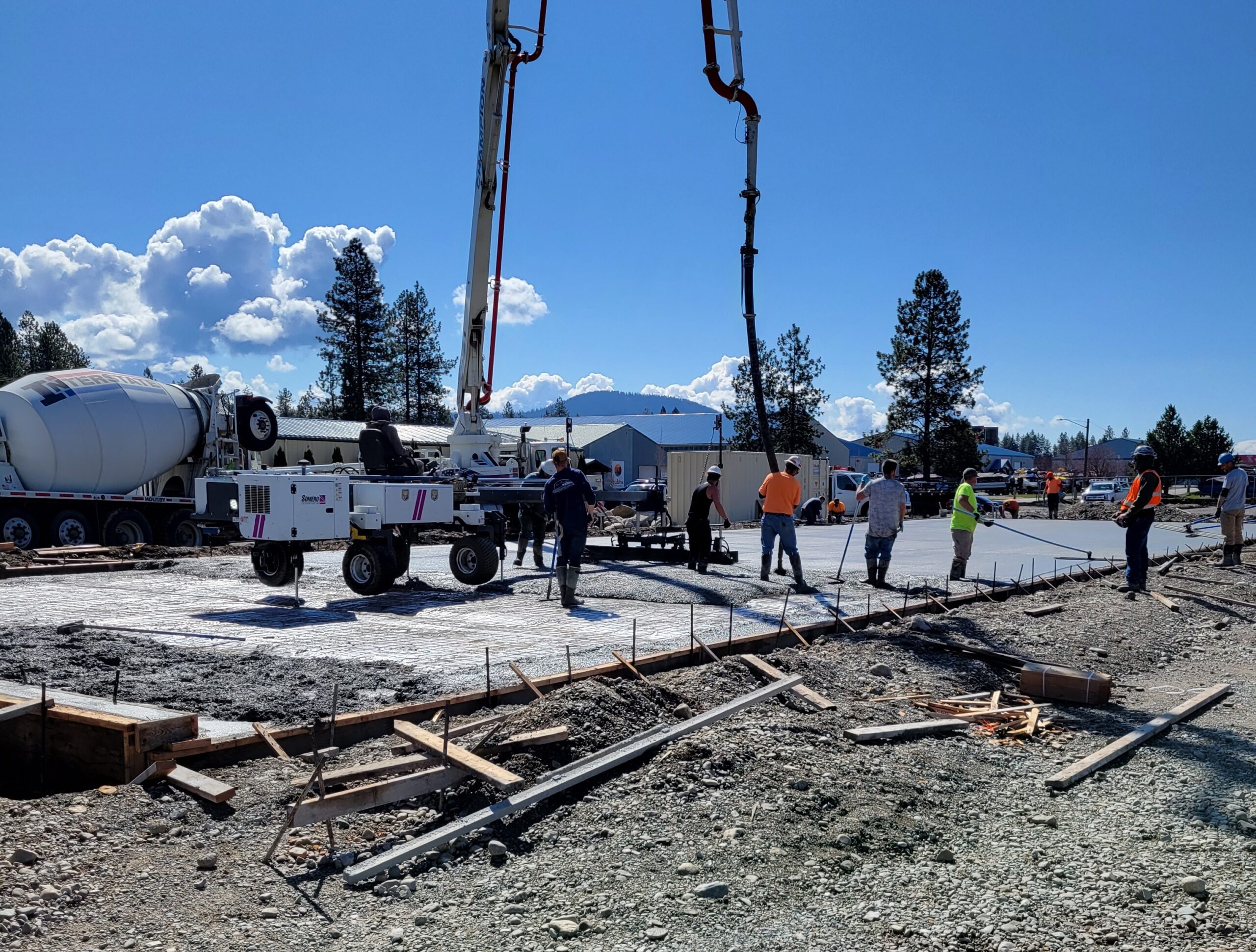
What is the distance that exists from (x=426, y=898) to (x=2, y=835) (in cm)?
186

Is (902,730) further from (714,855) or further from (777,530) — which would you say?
(777,530)

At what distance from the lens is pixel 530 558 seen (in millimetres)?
17562

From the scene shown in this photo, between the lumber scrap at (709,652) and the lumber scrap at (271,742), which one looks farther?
the lumber scrap at (709,652)

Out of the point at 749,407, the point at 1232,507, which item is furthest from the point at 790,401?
the point at 1232,507

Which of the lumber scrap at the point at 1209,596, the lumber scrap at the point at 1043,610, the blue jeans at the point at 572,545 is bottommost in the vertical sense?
the lumber scrap at the point at 1043,610

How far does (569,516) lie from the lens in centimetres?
1125

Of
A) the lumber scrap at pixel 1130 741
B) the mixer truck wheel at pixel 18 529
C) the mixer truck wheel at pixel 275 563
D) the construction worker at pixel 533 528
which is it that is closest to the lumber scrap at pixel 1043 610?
the lumber scrap at pixel 1130 741

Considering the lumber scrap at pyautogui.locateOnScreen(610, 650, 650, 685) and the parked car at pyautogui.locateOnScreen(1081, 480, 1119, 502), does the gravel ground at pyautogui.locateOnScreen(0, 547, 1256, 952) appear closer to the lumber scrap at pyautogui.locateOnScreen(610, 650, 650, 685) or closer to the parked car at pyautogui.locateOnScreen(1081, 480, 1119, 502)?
the lumber scrap at pyautogui.locateOnScreen(610, 650, 650, 685)

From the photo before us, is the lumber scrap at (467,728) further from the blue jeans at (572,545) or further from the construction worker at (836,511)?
the construction worker at (836,511)

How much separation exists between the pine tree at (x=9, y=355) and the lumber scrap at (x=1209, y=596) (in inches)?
2406

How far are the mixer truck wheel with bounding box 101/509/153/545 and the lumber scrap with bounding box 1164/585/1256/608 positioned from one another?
Result: 17799mm

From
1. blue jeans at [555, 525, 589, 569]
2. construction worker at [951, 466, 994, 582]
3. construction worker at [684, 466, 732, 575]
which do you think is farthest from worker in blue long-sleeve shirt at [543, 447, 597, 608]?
construction worker at [951, 466, 994, 582]

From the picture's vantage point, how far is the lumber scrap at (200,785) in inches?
180

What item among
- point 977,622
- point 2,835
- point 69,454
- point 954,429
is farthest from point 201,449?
point 954,429
